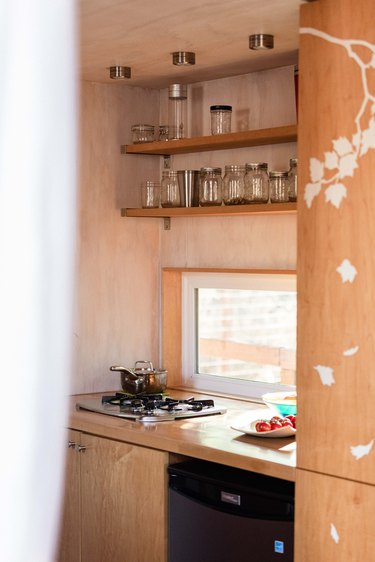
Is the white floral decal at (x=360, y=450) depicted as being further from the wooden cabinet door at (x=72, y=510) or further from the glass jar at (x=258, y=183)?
the wooden cabinet door at (x=72, y=510)

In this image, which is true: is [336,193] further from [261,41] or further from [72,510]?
[72,510]

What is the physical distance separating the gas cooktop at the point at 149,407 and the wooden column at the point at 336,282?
0.84 meters

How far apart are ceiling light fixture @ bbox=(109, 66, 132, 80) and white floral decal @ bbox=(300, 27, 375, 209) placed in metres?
1.14

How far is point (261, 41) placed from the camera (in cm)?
274

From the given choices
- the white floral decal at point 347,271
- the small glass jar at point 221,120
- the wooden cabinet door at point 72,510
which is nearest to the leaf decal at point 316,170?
the white floral decal at point 347,271

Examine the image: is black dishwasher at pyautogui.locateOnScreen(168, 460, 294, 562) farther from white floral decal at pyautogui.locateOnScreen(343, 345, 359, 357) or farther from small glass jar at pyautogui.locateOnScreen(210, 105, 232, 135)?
A: small glass jar at pyautogui.locateOnScreen(210, 105, 232, 135)

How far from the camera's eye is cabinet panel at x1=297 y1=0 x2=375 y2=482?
216cm

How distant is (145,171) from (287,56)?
3.24 feet

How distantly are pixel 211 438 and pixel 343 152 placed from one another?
1.07 m

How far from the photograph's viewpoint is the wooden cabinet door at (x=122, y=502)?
9.22ft

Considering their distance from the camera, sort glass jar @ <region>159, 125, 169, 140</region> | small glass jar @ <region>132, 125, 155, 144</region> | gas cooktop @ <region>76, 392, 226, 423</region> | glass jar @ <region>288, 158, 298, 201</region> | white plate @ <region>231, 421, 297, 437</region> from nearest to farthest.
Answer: white plate @ <region>231, 421, 297, 437</region>, glass jar @ <region>288, 158, 298, 201</region>, gas cooktop @ <region>76, 392, 226, 423</region>, glass jar @ <region>159, 125, 169, 140</region>, small glass jar @ <region>132, 125, 155, 144</region>

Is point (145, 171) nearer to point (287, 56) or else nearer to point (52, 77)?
point (287, 56)

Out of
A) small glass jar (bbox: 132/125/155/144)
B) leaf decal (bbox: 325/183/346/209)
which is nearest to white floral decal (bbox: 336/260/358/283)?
leaf decal (bbox: 325/183/346/209)

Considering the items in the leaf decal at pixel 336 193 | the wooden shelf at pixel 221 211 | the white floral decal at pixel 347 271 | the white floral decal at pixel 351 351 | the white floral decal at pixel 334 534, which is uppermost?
the wooden shelf at pixel 221 211
